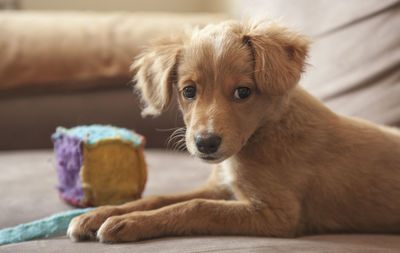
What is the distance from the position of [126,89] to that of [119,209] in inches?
64.7

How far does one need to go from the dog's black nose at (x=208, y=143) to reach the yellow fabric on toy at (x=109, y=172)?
45cm

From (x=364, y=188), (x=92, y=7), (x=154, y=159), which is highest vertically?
(x=92, y=7)

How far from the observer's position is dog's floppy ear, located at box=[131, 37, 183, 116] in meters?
1.74

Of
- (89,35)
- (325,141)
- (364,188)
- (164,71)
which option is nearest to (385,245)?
(364,188)

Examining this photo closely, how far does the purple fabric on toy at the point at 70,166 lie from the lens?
70.7 inches

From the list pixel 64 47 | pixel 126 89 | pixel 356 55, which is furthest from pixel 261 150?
pixel 64 47

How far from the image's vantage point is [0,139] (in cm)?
302

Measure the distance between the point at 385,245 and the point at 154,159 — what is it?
153cm

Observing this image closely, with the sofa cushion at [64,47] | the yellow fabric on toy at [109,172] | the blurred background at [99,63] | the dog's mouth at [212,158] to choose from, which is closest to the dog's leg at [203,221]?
the dog's mouth at [212,158]

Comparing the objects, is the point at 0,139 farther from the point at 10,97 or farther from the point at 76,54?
the point at 76,54

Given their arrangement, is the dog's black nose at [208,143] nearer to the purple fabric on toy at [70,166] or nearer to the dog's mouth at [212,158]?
the dog's mouth at [212,158]

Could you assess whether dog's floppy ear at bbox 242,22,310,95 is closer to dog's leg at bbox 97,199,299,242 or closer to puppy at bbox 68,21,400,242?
puppy at bbox 68,21,400,242

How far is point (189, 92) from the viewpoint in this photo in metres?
1.66

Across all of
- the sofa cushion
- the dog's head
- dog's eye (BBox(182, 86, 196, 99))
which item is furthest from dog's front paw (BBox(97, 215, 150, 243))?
the sofa cushion
